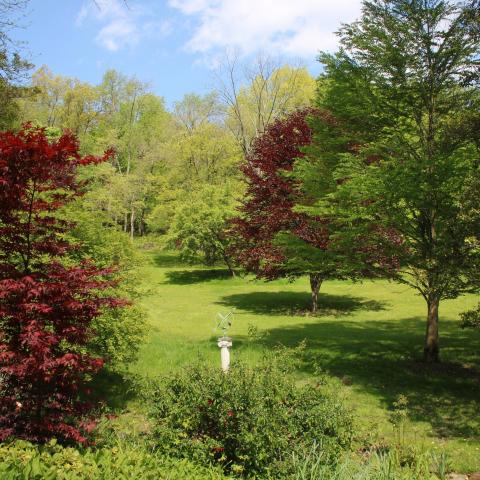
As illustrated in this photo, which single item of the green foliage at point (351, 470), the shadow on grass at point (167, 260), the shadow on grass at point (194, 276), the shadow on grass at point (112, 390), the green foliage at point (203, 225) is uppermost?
the green foliage at point (203, 225)

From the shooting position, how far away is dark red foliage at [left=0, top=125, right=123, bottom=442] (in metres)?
5.12

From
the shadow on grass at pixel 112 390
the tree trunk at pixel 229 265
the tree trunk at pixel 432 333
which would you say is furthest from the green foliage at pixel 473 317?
the tree trunk at pixel 229 265

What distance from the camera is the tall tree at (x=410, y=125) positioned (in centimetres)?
940

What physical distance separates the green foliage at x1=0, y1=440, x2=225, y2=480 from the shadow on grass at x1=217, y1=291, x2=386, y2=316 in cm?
1456

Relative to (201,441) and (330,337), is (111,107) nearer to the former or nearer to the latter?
(330,337)

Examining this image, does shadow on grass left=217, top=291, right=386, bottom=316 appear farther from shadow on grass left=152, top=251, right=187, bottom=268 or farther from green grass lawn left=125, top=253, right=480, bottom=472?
shadow on grass left=152, top=251, right=187, bottom=268

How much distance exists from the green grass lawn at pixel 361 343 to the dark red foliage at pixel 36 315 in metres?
2.98

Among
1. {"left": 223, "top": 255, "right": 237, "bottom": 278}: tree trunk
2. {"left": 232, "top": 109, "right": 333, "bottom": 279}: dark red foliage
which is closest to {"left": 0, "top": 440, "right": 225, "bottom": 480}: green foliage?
{"left": 232, "top": 109, "right": 333, "bottom": 279}: dark red foliage

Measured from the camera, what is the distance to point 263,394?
5844mm

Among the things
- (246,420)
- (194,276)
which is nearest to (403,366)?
(246,420)

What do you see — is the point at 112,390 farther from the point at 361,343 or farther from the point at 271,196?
the point at 271,196

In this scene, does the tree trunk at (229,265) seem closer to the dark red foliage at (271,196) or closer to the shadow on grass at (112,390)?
the dark red foliage at (271,196)

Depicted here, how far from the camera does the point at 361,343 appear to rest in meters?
13.6

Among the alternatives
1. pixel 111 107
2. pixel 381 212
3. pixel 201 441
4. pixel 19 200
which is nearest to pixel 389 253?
pixel 381 212
